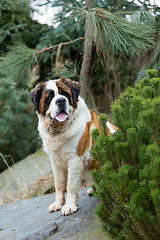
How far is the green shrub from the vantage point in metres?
5.62

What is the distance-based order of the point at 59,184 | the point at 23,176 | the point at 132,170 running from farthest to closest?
the point at 23,176, the point at 59,184, the point at 132,170

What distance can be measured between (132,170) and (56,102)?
1084 millimetres

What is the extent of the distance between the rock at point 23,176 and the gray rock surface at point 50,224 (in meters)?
1.21

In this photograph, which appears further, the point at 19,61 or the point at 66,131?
the point at 19,61

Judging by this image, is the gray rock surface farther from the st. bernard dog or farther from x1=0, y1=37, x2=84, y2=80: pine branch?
x1=0, y1=37, x2=84, y2=80: pine branch

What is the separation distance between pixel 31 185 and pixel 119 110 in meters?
3.32

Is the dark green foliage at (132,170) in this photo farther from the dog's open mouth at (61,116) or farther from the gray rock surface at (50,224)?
the dog's open mouth at (61,116)

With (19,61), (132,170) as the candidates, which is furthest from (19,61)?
(132,170)

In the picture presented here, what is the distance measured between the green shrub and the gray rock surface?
7.66 ft

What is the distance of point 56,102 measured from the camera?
2.65m

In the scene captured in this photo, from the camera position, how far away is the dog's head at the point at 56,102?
2.69 m

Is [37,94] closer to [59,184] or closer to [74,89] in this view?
[74,89]

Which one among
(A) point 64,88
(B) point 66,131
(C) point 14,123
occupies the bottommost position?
(C) point 14,123

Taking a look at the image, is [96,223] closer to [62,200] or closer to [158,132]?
[62,200]
